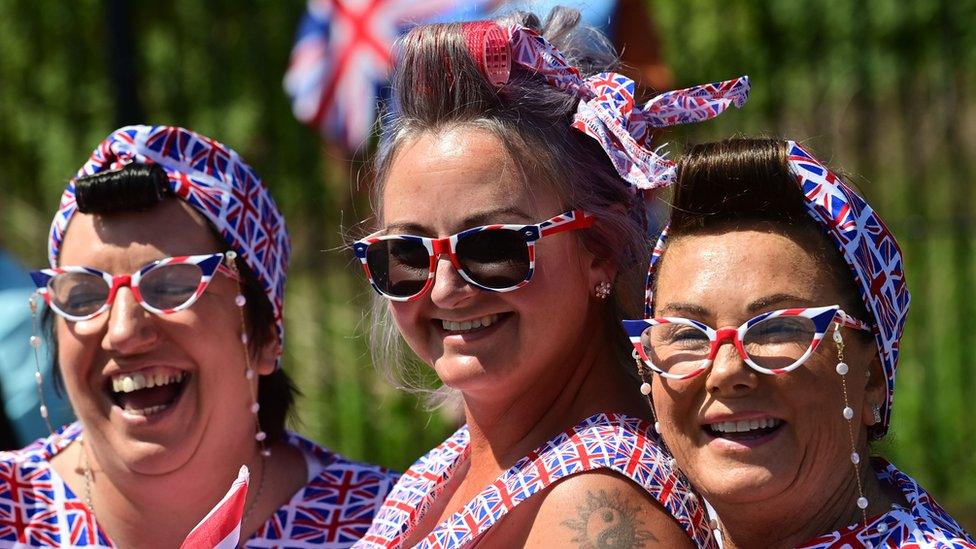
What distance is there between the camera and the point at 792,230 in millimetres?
2246

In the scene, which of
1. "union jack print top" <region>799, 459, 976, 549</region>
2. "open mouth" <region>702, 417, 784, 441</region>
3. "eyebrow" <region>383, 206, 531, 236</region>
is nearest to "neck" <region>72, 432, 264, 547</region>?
"eyebrow" <region>383, 206, 531, 236</region>

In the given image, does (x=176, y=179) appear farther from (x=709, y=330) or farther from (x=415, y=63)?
(x=709, y=330)

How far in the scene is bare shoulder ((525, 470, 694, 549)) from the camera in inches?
86.0

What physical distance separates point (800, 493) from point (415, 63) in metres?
1.11

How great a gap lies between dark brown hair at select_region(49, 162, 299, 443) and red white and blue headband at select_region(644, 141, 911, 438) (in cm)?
141

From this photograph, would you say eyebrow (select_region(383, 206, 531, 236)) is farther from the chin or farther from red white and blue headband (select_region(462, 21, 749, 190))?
the chin

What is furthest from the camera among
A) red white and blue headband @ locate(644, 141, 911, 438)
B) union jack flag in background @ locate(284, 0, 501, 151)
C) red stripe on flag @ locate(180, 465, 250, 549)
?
union jack flag in background @ locate(284, 0, 501, 151)

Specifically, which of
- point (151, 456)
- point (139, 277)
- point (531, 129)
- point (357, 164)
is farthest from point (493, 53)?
point (357, 164)

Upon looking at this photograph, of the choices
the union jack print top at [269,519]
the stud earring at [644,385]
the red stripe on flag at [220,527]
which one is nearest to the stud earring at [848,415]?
the stud earring at [644,385]

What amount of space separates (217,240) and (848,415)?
1.57 meters

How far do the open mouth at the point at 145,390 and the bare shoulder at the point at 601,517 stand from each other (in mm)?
1100

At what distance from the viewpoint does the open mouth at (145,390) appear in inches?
116

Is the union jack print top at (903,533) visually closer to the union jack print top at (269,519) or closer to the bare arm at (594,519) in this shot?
the bare arm at (594,519)

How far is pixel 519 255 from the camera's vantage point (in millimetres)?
2402
